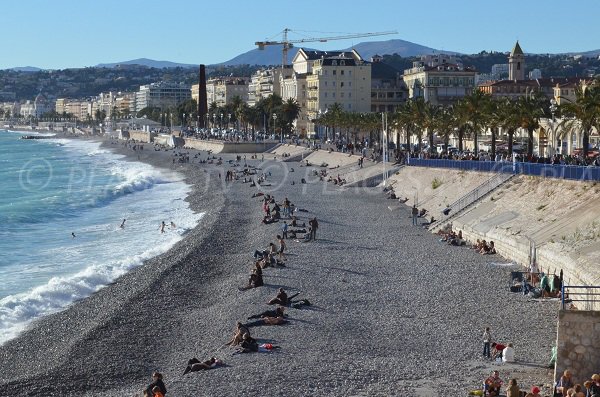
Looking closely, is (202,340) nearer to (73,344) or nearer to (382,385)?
(73,344)

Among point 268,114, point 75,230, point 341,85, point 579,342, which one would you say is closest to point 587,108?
point 579,342

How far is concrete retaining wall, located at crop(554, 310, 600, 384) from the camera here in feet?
46.0

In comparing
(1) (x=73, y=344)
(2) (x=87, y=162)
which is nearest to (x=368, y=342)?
(1) (x=73, y=344)

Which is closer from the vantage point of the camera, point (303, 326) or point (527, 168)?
point (303, 326)

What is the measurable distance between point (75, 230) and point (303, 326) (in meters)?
23.8

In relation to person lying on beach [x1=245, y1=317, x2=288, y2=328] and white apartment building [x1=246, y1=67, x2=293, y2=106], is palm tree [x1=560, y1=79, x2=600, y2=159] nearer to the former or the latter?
person lying on beach [x1=245, y1=317, x2=288, y2=328]

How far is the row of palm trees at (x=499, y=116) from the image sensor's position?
31750 mm

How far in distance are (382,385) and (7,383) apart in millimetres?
6917

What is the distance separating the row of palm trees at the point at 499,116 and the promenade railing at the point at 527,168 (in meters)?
2.06

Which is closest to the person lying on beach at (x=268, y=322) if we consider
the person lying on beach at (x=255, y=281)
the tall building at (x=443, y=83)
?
the person lying on beach at (x=255, y=281)

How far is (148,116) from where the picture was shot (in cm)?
18912

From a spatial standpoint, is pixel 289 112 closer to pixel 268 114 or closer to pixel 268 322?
pixel 268 114

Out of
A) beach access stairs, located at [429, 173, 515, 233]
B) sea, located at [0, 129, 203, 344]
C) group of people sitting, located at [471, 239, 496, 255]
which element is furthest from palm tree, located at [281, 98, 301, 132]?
group of people sitting, located at [471, 239, 496, 255]

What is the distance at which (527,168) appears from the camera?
3203 centimetres
